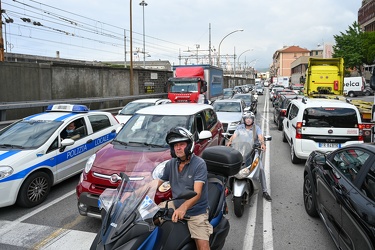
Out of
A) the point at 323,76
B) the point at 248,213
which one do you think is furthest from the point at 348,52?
the point at 248,213

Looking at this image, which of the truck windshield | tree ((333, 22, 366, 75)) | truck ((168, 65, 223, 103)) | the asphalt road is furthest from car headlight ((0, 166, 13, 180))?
tree ((333, 22, 366, 75))

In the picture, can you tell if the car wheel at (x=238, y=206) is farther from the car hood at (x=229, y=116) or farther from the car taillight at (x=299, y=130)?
the car hood at (x=229, y=116)

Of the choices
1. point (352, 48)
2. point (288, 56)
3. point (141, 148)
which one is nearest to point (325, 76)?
point (141, 148)

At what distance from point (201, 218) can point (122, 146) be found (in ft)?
8.69

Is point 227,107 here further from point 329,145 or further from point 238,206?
point 238,206

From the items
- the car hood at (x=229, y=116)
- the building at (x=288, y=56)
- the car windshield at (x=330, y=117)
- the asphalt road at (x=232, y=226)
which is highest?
the building at (x=288, y=56)

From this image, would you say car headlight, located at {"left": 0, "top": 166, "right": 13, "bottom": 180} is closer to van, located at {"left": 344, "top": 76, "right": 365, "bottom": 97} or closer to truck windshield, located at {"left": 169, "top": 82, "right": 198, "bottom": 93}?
truck windshield, located at {"left": 169, "top": 82, "right": 198, "bottom": 93}

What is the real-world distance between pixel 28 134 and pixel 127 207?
4.45m

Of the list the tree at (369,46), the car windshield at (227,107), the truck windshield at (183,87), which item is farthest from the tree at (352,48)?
the car windshield at (227,107)

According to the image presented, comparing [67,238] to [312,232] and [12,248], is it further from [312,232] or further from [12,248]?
[312,232]

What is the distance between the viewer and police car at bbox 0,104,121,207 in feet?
16.2

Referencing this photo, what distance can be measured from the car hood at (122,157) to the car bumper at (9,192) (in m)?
1.46

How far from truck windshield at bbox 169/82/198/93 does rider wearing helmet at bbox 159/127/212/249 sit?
1553 cm

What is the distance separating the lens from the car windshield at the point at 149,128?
5336 millimetres
